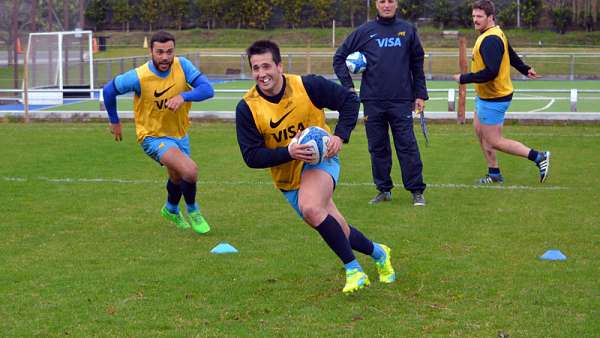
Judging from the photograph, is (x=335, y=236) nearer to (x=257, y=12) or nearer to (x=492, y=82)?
(x=492, y=82)

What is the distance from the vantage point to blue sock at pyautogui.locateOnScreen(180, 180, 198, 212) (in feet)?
29.0

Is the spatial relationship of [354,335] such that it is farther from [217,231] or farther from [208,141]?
[208,141]

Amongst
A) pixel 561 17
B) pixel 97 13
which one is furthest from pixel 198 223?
pixel 97 13

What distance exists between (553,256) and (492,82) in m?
4.04

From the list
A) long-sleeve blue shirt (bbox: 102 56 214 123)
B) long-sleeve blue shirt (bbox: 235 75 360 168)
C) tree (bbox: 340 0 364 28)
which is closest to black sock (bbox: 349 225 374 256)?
long-sleeve blue shirt (bbox: 235 75 360 168)

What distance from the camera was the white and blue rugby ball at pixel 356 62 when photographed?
1011 cm

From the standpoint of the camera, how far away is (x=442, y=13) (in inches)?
1919

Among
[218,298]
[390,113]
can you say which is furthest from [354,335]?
[390,113]

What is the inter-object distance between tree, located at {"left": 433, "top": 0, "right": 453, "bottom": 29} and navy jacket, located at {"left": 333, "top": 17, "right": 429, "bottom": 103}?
39.4 m

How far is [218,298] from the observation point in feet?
21.2

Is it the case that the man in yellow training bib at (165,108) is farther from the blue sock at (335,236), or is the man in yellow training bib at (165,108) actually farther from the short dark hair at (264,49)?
the blue sock at (335,236)

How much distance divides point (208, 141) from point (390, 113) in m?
6.77

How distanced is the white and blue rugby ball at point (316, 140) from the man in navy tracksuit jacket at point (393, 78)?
152 inches

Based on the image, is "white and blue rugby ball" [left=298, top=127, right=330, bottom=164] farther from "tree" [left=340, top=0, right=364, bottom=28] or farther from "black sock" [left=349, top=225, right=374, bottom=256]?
"tree" [left=340, top=0, right=364, bottom=28]
